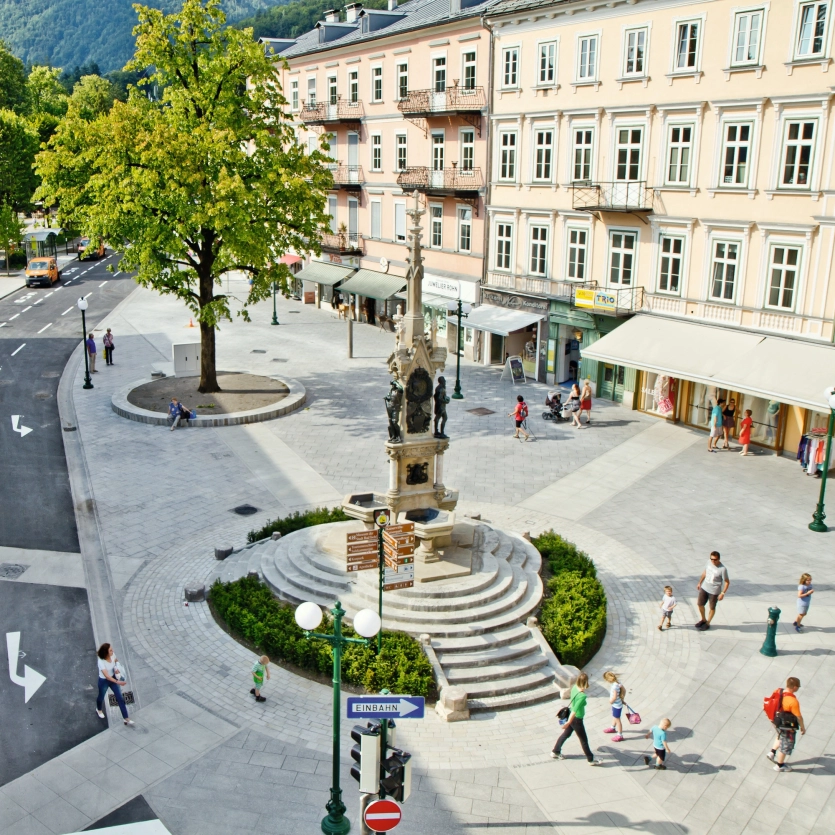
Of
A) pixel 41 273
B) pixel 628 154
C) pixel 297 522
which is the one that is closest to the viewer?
pixel 297 522

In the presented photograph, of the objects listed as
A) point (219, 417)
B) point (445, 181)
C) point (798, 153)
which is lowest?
point (219, 417)

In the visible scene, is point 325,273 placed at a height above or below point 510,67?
below

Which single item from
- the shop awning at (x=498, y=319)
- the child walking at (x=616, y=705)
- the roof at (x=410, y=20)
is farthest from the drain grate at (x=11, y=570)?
the roof at (x=410, y=20)

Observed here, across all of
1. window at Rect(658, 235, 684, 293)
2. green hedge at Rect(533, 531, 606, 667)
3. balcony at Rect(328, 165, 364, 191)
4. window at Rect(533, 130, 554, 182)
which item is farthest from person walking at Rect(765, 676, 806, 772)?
balcony at Rect(328, 165, 364, 191)

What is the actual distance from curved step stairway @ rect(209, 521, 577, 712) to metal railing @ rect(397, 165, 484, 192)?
21.0 meters

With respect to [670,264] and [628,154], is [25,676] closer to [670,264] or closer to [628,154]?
[670,264]

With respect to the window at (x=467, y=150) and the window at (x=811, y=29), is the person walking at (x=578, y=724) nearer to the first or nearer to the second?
the window at (x=811, y=29)

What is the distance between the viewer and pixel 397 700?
9.48 m

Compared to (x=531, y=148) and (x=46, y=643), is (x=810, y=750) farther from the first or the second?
(x=531, y=148)

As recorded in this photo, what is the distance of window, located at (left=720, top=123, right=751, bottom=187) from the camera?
25672 mm

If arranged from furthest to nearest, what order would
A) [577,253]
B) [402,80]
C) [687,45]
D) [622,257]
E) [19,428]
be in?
[402,80], [577,253], [622,257], [19,428], [687,45]

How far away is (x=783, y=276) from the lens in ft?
82.7

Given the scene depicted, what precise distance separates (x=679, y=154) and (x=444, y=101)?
12.6 m

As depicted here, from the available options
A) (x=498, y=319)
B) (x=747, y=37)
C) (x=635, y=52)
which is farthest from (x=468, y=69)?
(x=747, y=37)
